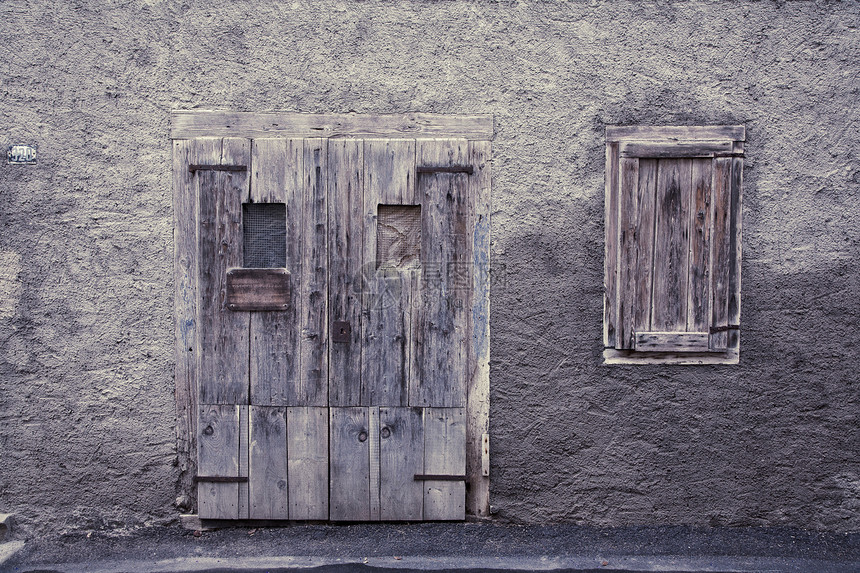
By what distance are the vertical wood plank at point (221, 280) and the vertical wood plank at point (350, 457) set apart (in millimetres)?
524

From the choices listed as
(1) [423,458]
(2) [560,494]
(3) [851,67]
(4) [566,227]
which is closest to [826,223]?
(3) [851,67]

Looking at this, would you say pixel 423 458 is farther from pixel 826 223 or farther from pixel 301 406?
pixel 826 223

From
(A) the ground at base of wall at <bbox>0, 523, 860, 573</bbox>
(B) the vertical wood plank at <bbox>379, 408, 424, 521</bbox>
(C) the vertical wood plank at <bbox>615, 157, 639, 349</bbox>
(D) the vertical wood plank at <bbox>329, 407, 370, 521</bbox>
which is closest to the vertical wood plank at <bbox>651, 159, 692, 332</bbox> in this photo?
(C) the vertical wood plank at <bbox>615, 157, 639, 349</bbox>

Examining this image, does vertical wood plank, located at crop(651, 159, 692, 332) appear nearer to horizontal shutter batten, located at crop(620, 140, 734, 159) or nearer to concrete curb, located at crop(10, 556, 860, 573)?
horizontal shutter batten, located at crop(620, 140, 734, 159)

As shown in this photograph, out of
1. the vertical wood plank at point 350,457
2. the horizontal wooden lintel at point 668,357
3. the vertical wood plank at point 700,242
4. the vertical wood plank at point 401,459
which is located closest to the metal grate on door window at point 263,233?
the vertical wood plank at point 350,457

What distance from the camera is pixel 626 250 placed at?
324cm

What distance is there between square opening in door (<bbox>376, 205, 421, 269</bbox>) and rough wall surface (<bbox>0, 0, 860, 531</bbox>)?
16.6 inches

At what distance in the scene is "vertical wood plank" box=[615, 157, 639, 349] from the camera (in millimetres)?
3221

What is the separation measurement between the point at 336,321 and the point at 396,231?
56 cm

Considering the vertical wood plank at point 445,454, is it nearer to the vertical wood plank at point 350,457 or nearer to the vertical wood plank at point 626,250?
the vertical wood plank at point 350,457

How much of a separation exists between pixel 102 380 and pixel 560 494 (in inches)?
97.1

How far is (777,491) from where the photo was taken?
327 centimetres

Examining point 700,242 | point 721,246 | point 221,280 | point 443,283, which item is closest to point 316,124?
point 221,280

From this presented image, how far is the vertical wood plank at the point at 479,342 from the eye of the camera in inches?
127
